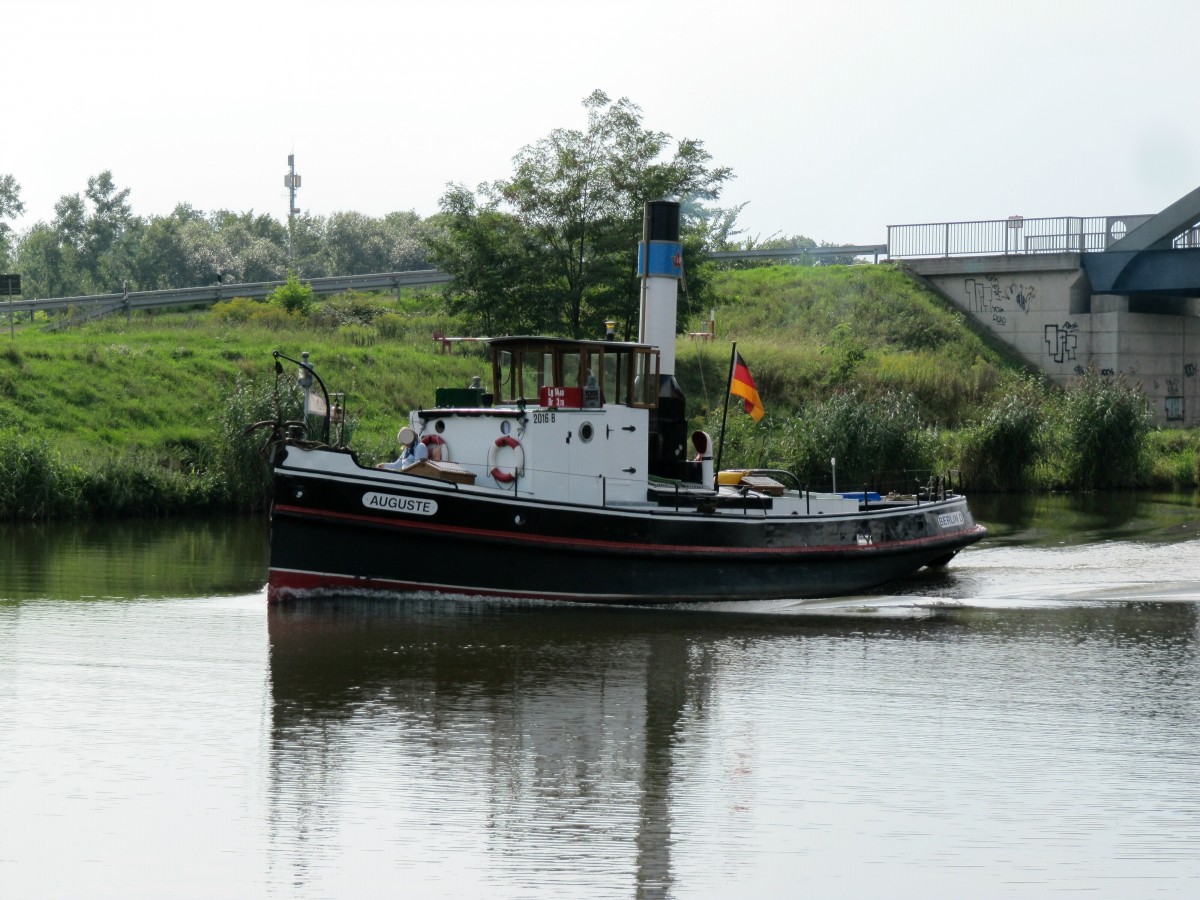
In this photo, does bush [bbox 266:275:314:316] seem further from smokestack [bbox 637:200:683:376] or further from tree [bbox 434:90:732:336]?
smokestack [bbox 637:200:683:376]

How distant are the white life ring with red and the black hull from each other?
70 centimetres

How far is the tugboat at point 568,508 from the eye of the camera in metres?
18.2

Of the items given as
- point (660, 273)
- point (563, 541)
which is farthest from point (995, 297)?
point (563, 541)

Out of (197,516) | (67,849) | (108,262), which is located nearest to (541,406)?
(67,849)

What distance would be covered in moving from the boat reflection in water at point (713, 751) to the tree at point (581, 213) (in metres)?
21.9

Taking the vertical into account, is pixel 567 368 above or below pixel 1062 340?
below

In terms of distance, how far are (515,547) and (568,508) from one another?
0.81 m

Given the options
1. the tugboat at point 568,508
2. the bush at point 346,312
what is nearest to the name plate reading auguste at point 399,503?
the tugboat at point 568,508

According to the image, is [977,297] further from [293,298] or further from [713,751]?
[713,751]

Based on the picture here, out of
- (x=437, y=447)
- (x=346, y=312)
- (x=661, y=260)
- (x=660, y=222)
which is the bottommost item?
(x=437, y=447)

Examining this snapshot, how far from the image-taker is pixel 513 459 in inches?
757

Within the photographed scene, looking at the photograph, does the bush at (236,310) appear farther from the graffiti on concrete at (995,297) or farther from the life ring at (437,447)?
the life ring at (437,447)

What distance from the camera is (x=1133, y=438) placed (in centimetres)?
3894

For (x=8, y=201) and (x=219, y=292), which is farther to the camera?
(x=8, y=201)
